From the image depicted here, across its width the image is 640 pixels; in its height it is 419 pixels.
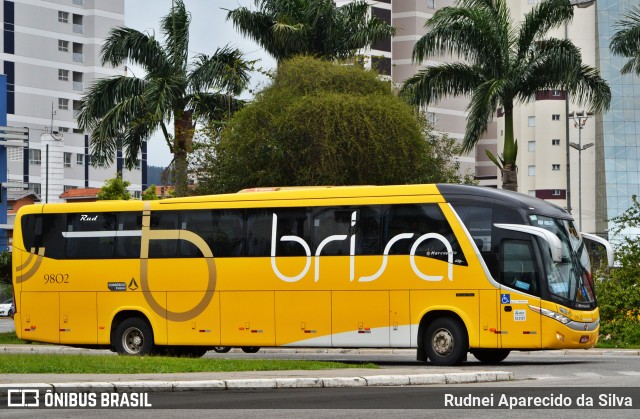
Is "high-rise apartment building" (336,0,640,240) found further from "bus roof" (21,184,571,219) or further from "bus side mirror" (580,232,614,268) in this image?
"bus roof" (21,184,571,219)

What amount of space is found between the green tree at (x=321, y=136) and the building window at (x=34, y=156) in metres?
77.5

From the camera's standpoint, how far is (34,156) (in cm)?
11838

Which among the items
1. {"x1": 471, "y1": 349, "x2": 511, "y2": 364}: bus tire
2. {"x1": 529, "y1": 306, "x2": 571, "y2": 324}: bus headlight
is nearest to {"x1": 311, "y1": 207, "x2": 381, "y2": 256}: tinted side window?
{"x1": 471, "y1": 349, "x2": 511, "y2": 364}: bus tire

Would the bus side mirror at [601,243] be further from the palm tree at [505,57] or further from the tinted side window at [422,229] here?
the palm tree at [505,57]

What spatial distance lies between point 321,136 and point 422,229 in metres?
14.8

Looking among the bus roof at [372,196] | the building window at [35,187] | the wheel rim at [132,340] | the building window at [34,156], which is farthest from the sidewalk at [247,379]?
the building window at [34,156]

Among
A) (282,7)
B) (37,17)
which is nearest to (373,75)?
(282,7)

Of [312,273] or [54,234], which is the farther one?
[54,234]

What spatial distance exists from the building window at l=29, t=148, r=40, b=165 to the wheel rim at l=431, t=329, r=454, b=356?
9677 centimetres

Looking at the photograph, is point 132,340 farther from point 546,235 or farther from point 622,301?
point 622,301

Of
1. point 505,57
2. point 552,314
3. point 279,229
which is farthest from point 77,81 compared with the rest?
point 552,314

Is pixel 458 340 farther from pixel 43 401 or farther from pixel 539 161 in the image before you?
pixel 539 161

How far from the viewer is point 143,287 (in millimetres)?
28312

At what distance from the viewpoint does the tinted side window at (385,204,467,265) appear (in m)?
25.5
